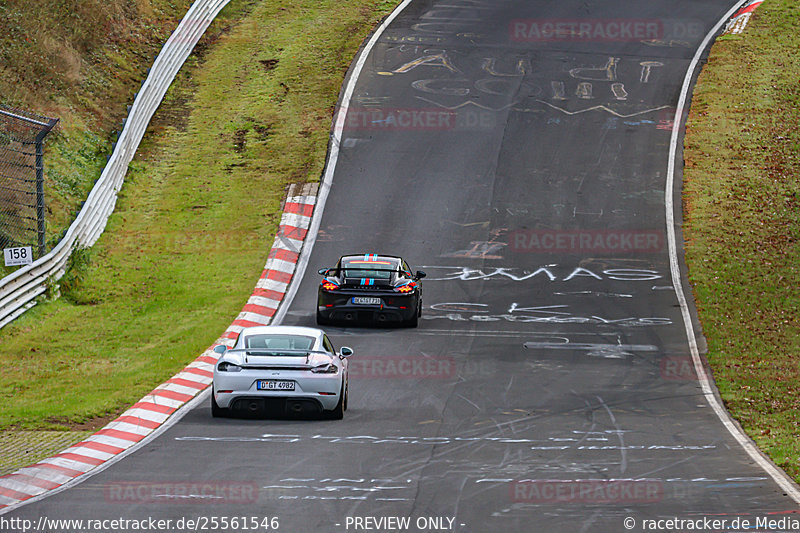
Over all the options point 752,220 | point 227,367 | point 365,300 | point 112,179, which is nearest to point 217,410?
point 227,367

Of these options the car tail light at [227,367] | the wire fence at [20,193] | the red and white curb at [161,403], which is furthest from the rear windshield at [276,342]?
the wire fence at [20,193]

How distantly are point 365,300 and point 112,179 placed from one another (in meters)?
13.5

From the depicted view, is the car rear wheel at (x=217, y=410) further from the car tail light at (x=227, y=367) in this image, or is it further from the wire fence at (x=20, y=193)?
the wire fence at (x=20, y=193)

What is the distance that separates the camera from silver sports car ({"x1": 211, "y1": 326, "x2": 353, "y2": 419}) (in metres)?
15.9

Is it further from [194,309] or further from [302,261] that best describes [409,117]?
[194,309]

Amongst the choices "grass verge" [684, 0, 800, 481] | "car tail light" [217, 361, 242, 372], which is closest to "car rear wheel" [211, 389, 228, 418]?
"car tail light" [217, 361, 242, 372]

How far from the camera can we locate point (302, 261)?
96.7 feet

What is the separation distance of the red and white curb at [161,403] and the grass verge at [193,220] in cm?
41

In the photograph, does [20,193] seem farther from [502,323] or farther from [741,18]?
[741,18]

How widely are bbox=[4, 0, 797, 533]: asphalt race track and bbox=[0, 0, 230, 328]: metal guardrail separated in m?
6.10

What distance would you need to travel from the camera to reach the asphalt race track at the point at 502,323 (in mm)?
12023

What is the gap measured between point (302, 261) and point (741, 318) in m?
11.3

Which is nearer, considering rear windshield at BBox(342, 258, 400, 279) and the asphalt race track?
the asphalt race track

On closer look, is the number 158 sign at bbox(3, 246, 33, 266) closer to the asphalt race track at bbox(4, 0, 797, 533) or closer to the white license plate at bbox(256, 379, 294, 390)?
the asphalt race track at bbox(4, 0, 797, 533)
